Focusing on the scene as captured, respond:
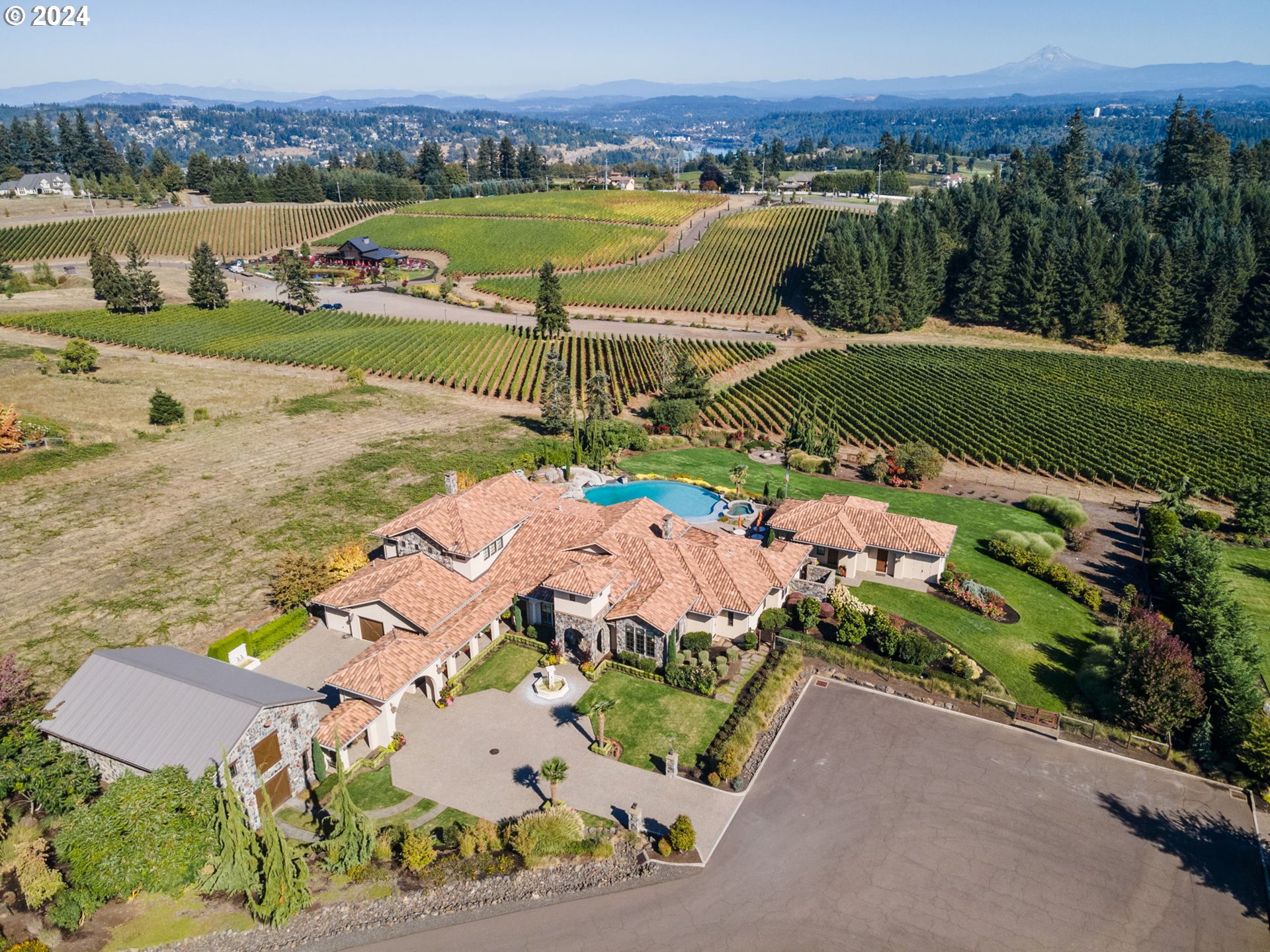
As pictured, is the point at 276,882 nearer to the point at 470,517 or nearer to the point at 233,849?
the point at 233,849

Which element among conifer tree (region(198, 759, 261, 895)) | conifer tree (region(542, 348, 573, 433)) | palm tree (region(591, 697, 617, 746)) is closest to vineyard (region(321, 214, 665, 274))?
conifer tree (region(542, 348, 573, 433))

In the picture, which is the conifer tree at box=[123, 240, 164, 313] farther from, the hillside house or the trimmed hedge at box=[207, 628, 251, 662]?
the hillside house

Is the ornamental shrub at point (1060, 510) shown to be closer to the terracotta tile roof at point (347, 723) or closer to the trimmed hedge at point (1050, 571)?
the trimmed hedge at point (1050, 571)

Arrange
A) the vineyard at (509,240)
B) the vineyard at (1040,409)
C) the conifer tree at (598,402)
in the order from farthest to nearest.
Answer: the vineyard at (509,240), the conifer tree at (598,402), the vineyard at (1040,409)

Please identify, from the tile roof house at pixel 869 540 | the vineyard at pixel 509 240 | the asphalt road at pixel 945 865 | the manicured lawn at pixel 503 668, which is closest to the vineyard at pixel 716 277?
the vineyard at pixel 509 240

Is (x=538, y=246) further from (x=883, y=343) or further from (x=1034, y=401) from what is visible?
(x=1034, y=401)

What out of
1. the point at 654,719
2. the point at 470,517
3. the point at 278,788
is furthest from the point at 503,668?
the point at 278,788
